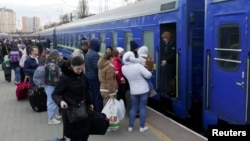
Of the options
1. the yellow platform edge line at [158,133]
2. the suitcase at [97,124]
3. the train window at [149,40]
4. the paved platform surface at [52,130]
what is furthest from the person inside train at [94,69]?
the suitcase at [97,124]

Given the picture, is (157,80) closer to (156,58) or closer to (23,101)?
(156,58)

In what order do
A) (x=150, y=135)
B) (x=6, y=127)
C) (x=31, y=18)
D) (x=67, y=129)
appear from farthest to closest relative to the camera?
(x=31, y=18)
(x=6, y=127)
(x=150, y=135)
(x=67, y=129)

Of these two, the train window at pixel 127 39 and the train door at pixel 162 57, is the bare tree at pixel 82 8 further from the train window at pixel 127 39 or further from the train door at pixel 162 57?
the train door at pixel 162 57

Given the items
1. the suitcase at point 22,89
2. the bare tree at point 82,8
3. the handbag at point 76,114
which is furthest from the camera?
the bare tree at point 82,8

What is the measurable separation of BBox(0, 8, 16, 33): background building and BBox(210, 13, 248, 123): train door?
12093 cm

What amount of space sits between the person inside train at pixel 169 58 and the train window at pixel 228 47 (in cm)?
198

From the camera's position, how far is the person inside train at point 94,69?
7107mm

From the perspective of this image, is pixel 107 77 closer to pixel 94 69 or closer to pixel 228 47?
pixel 94 69

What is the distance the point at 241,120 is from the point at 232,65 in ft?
2.83

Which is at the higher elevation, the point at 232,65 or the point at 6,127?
the point at 232,65

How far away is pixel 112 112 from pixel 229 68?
2.27 m

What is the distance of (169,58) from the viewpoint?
7.82m

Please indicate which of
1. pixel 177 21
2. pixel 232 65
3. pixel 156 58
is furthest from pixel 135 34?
pixel 232 65

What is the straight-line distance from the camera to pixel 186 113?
7371mm
